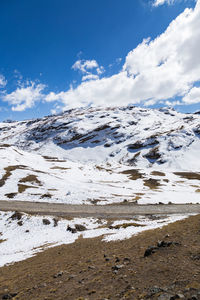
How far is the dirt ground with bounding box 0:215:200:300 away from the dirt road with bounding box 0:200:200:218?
27.3 m

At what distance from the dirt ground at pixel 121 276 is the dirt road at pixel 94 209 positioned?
27327mm

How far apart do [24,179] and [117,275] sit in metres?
73.8

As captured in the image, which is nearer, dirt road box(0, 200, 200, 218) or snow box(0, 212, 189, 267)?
snow box(0, 212, 189, 267)

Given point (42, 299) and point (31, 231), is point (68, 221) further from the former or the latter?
point (42, 299)

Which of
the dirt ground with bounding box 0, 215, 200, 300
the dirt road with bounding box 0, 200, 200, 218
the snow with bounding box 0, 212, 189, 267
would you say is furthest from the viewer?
the dirt road with bounding box 0, 200, 200, 218

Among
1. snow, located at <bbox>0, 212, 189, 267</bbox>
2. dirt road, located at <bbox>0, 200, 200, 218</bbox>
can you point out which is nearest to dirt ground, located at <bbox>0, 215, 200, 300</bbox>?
snow, located at <bbox>0, 212, 189, 267</bbox>

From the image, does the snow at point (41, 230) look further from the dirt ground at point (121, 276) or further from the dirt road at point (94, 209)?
the dirt ground at point (121, 276)

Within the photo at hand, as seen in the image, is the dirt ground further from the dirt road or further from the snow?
the dirt road

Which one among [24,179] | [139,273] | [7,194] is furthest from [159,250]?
[24,179]

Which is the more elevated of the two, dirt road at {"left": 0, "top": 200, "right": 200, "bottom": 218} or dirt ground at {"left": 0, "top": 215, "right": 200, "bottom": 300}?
dirt ground at {"left": 0, "top": 215, "right": 200, "bottom": 300}

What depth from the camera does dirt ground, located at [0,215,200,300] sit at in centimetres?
832

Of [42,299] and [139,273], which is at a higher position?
[139,273]

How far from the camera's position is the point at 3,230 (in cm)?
3447

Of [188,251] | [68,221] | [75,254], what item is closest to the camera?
[188,251]
